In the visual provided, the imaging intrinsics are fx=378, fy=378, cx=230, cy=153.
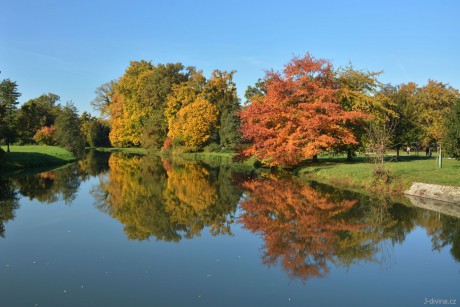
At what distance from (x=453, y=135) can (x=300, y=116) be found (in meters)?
→ 11.6

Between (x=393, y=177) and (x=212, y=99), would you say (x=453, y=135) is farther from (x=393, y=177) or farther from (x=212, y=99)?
(x=212, y=99)

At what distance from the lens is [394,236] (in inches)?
547

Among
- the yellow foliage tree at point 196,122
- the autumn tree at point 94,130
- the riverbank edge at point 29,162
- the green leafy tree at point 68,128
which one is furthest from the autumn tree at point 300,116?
the autumn tree at point 94,130

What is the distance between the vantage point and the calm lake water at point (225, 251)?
8.80 m

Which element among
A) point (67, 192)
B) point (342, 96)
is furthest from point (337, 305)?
point (342, 96)

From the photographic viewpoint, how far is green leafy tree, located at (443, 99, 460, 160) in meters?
24.2

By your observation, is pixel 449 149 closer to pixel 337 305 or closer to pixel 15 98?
pixel 337 305

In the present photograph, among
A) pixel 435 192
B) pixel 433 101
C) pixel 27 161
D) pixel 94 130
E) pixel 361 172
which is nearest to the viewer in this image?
pixel 435 192

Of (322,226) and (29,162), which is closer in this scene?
(322,226)

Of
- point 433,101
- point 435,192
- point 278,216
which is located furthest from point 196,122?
point 278,216

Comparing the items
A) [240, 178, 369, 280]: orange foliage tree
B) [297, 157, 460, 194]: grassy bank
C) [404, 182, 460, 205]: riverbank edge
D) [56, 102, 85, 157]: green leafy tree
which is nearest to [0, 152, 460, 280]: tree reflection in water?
[240, 178, 369, 280]: orange foliage tree

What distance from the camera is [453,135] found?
24516mm

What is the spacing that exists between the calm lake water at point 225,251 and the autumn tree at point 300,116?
10132mm

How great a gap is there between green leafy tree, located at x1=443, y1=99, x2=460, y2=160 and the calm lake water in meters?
7.60
